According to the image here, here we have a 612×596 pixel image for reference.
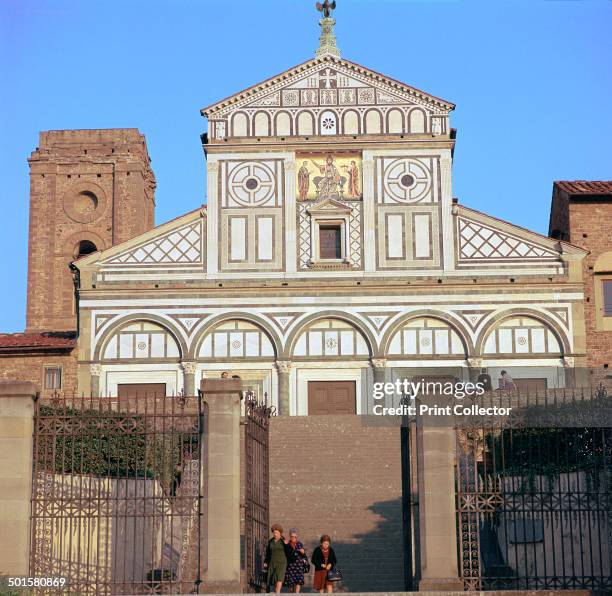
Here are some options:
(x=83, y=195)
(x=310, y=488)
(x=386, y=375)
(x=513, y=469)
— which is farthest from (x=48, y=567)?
(x=83, y=195)

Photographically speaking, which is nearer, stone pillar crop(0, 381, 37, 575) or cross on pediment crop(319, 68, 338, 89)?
stone pillar crop(0, 381, 37, 575)

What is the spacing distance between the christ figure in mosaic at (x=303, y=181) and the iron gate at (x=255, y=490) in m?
24.7

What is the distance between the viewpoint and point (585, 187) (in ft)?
163

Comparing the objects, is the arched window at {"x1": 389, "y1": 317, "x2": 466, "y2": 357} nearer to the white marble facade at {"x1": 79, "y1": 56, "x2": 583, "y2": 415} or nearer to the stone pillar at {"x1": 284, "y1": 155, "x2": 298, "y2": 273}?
the white marble facade at {"x1": 79, "y1": 56, "x2": 583, "y2": 415}

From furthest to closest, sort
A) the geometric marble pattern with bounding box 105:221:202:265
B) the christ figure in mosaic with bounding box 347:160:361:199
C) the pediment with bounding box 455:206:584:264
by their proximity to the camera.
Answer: the christ figure in mosaic with bounding box 347:160:361:199, the geometric marble pattern with bounding box 105:221:202:265, the pediment with bounding box 455:206:584:264

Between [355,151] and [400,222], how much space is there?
10.1 feet

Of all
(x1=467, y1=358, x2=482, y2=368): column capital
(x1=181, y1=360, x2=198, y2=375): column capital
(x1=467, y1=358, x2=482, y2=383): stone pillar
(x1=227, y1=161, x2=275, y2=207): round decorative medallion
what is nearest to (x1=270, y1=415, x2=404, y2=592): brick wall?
(x1=181, y1=360, x2=198, y2=375): column capital

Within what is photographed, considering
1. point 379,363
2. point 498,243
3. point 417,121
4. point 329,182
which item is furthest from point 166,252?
point 498,243

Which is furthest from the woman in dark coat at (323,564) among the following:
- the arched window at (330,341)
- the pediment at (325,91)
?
the pediment at (325,91)

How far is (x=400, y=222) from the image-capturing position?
4825 centimetres

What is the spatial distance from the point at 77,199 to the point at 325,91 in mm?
22801

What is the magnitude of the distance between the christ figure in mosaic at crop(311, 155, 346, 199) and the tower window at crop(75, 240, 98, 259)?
22.1 m

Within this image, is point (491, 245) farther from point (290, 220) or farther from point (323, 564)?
point (323, 564)

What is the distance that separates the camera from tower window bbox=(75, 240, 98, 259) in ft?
224
